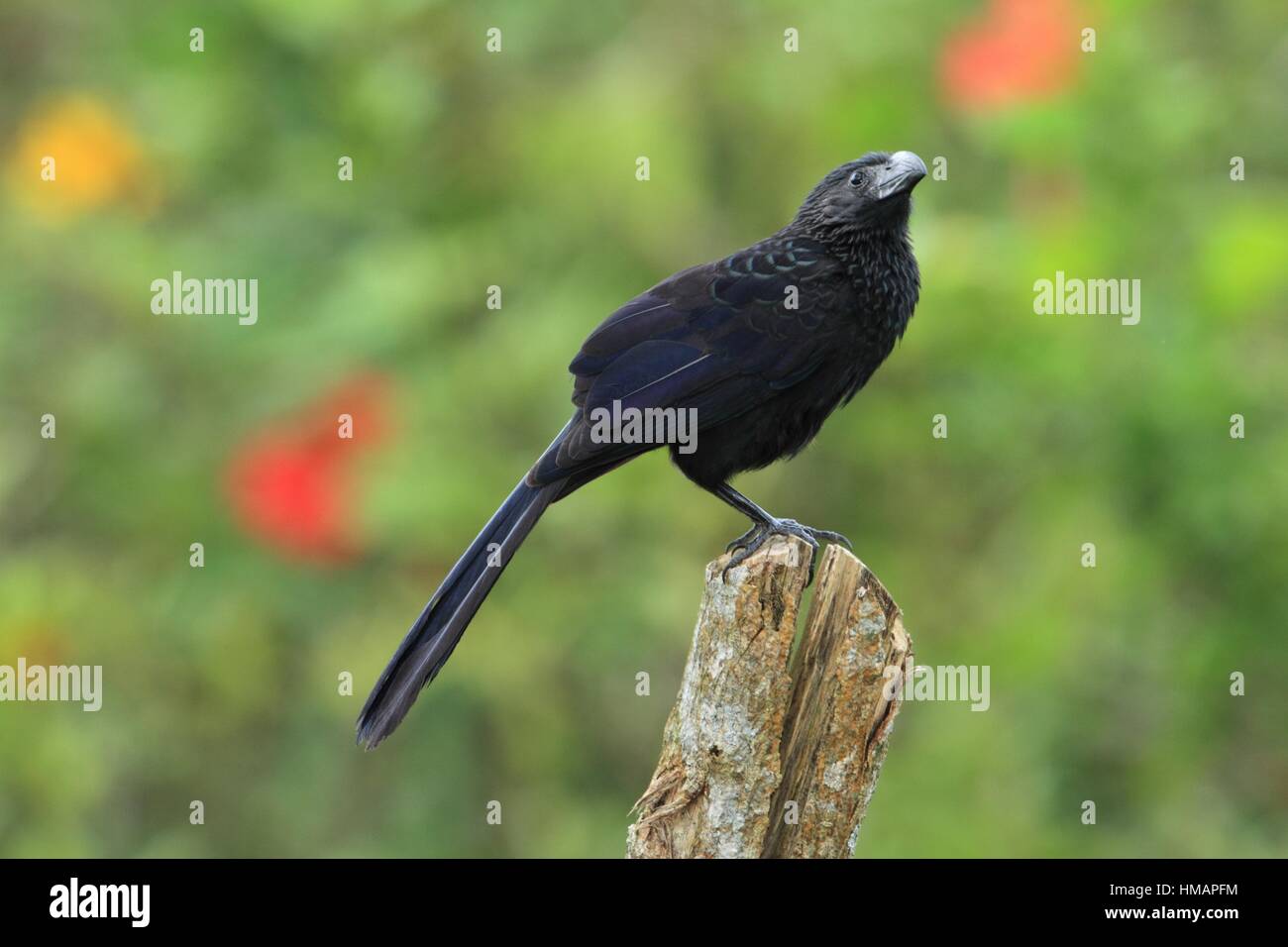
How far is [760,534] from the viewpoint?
443 cm

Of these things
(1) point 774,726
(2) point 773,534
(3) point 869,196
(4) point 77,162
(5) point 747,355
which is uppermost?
(4) point 77,162

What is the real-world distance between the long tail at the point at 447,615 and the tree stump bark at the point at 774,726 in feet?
2.38

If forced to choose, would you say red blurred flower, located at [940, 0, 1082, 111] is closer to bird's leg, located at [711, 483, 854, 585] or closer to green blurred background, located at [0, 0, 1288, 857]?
green blurred background, located at [0, 0, 1288, 857]

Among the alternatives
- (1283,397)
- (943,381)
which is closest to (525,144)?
(943,381)

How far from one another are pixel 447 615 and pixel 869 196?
6.04 feet

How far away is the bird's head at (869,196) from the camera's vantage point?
477 cm

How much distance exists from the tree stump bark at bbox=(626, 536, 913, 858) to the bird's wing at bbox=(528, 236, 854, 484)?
0.87 metres

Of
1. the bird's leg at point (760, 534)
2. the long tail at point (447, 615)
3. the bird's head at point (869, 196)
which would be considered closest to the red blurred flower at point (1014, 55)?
the bird's head at point (869, 196)

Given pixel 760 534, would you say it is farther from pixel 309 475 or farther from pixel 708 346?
pixel 309 475

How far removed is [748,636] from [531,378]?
2.58 metres

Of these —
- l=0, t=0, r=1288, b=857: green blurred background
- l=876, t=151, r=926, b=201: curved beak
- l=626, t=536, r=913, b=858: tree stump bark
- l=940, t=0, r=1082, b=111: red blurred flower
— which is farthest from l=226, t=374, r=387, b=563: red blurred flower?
l=626, t=536, r=913, b=858: tree stump bark

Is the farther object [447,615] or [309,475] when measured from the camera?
[309,475]

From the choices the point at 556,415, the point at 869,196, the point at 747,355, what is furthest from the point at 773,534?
the point at 556,415

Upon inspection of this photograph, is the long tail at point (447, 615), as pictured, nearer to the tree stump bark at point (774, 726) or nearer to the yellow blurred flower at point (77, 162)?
the tree stump bark at point (774, 726)
